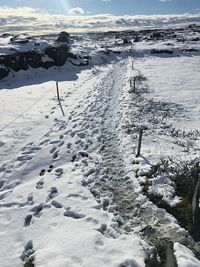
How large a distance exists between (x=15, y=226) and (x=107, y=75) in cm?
2644

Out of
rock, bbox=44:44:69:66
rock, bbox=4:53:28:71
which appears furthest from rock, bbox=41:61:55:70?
rock, bbox=4:53:28:71

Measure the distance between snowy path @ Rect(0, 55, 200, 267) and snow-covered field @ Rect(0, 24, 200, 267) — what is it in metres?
0.03

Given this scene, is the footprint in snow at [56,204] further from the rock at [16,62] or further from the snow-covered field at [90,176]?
the rock at [16,62]

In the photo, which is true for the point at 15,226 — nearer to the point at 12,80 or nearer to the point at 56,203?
the point at 56,203

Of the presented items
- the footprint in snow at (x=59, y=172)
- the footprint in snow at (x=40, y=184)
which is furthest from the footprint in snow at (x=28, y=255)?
the footprint in snow at (x=59, y=172)

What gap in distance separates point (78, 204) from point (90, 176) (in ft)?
5.86

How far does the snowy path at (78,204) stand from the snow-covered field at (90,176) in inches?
1.1

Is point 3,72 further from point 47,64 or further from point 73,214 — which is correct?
point 73,214

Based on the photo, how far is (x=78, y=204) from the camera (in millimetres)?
8977

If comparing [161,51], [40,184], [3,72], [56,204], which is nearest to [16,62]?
[3,72]

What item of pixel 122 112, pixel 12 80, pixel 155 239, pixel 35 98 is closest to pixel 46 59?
pixel 12 80

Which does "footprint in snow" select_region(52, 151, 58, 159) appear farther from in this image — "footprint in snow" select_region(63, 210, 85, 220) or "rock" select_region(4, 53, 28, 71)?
"rock" select_region(4, 53, 28, 71)

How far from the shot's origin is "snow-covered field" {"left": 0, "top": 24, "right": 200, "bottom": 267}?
7160 mm

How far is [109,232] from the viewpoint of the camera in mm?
7758
